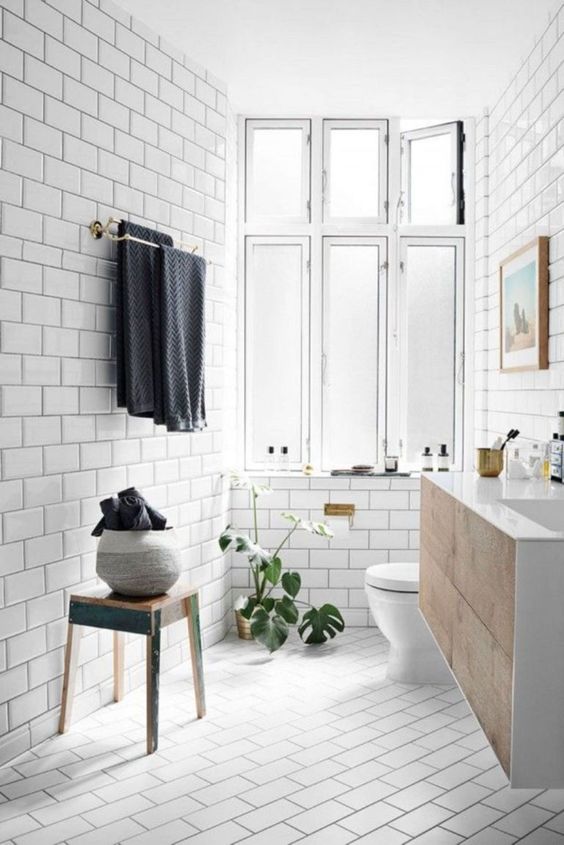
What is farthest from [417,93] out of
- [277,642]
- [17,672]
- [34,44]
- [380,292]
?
[17,672]

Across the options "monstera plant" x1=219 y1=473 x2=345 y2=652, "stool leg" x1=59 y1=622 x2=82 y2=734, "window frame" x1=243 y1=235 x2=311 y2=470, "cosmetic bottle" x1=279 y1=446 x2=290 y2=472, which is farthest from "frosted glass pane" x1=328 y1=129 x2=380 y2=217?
"stool leg" x1=59 y1=622 x2=82 y2=734

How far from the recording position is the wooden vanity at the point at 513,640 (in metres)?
1.74

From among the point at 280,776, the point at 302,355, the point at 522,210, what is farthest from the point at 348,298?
the point at 280,776

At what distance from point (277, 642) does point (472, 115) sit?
295cm

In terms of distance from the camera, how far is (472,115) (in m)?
4.46

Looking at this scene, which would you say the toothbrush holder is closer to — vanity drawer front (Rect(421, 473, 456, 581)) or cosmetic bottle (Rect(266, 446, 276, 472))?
vanity drawer front (Rect(421, 473, 456, 581))

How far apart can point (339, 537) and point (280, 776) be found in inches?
70.4

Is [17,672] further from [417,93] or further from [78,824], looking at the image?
[417,93]

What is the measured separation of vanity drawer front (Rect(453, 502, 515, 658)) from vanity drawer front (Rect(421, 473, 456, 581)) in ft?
0.29

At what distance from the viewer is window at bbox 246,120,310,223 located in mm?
4609

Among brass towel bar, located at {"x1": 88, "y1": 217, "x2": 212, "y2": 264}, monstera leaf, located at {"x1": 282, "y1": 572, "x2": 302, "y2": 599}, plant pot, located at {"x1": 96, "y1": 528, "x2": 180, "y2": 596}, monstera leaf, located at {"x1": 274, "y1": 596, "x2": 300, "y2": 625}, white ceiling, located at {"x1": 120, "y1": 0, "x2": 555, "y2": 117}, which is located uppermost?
white ceiling, located at {"x1": 120, "y1": 0, "x2": 555, "y2": 117}

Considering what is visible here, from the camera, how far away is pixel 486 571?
80.3 inches

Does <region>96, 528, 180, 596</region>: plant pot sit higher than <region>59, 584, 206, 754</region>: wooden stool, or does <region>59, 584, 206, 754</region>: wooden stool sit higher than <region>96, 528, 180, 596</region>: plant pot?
<region>96, 528, 180, 596</region>: plant pot

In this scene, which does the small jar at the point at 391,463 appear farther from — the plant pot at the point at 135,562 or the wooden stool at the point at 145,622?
the plant pot at the point at 135,562
